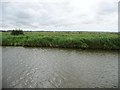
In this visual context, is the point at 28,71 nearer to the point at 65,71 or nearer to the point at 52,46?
the point at 65,71

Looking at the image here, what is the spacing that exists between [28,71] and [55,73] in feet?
7.63

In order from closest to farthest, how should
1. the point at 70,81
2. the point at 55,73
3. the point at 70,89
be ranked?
1. the point at 70,89
2. the point at 70,81
3. the point at 55,73

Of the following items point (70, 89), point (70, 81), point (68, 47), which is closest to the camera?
point (70, 89)

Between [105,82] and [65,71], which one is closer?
[105,82]

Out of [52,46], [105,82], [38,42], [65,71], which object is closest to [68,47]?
[52,46]

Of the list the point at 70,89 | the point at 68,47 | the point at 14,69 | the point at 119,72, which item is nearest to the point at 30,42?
the point at 68,47

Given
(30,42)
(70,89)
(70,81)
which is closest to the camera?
(70,89)

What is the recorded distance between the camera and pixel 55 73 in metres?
14.3

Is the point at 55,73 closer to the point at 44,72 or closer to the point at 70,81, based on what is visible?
the point at 44,72

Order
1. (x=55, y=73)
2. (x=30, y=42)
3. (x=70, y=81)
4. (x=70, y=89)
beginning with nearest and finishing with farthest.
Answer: (x=70, y=89) → (x=70, y=81) → (x=55, y=73) → (x=30, y=42)

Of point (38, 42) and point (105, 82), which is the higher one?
point (38, 42)

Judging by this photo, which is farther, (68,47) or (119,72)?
(68,47)

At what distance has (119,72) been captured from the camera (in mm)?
15141

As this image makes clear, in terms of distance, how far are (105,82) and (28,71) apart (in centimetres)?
633
